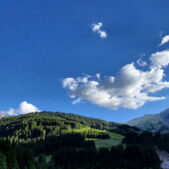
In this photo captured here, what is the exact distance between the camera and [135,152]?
156 metres

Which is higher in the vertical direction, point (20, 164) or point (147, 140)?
point (147, 140)

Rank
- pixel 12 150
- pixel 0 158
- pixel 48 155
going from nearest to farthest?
pixel 0 158 < pixel 12 150 < pixel 48 155

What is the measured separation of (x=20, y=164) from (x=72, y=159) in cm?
9412

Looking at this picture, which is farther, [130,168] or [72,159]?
[72,159]

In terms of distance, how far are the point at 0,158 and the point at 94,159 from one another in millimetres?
105179

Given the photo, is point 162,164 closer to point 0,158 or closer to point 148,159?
point 148,159

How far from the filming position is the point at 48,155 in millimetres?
199750

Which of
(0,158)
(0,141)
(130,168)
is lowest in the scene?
(130,168)

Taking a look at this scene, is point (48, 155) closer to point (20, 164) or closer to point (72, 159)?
point (72, 159)

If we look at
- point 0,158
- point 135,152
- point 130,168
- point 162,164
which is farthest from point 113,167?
point 0,158

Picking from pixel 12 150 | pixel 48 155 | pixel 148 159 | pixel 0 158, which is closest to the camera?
pixel 0 158

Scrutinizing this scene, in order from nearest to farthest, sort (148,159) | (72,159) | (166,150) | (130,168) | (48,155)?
(130,168) < (148,159) < (72,159) < (166,150) < (48,155)

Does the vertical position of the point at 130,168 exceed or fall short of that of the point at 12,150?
it falls short

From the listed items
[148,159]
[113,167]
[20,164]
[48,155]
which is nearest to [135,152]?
[148,159]
